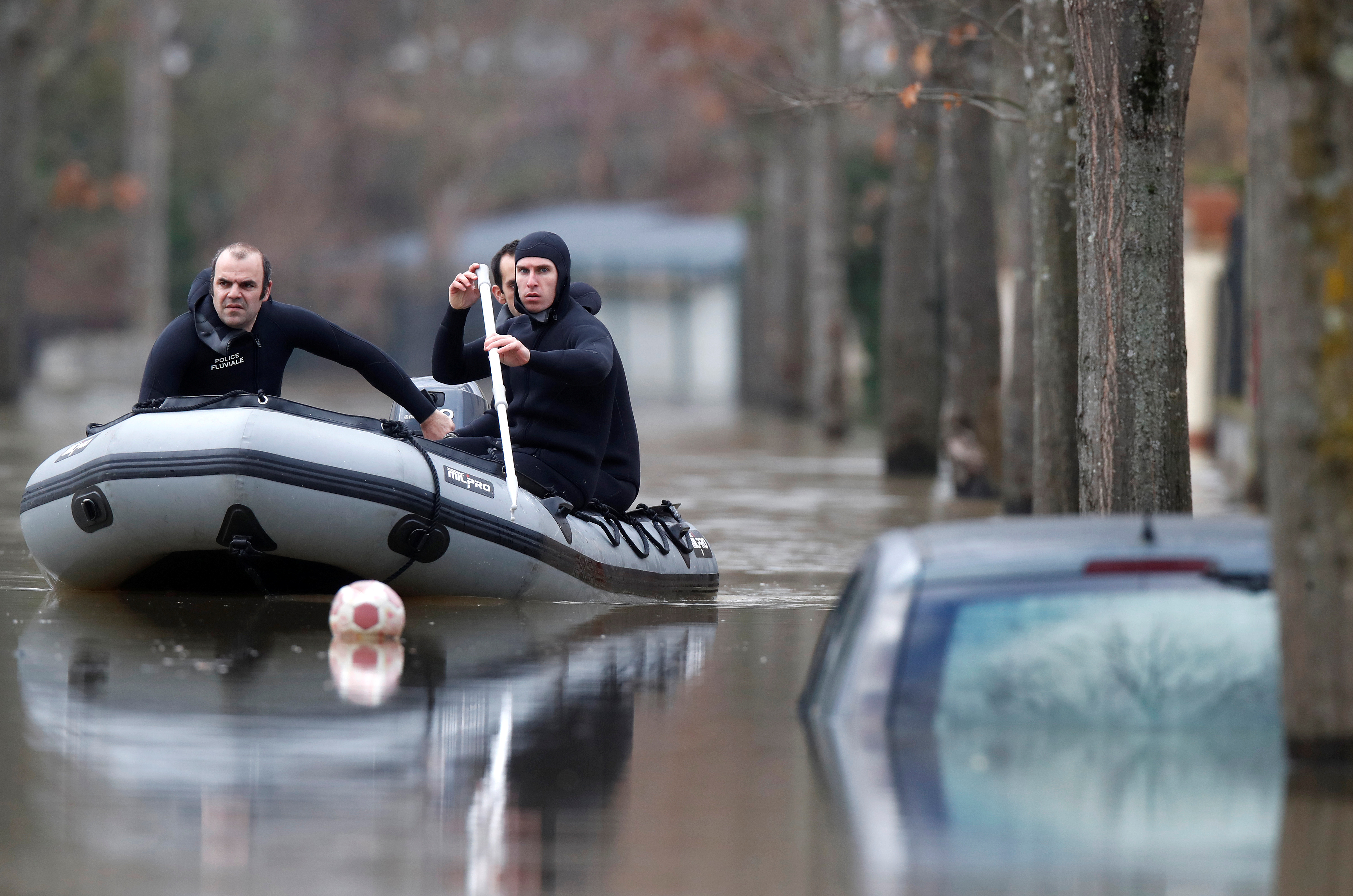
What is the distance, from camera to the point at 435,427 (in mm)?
11711

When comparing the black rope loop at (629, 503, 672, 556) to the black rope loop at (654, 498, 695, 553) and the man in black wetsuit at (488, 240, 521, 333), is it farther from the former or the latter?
the man in black wetsuit at (488, 240, 521, 333)

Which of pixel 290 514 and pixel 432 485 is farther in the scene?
pixel 432 485

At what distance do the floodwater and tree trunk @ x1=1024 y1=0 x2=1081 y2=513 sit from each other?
3168 mm

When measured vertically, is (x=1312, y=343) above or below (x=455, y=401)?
above

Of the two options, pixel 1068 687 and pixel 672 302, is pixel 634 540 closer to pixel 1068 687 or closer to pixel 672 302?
pixel 1068 687

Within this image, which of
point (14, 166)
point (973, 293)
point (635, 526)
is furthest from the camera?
point (14, 166)

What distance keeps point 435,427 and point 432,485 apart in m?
0.97

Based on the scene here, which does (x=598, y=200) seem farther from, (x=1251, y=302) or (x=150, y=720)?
(x=150, y=720)

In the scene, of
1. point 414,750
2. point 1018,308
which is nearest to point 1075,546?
point 414,750

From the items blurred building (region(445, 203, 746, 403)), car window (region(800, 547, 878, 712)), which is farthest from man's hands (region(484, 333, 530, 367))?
blurred building (region(445, 203, 746, 403))

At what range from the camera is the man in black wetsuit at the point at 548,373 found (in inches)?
437

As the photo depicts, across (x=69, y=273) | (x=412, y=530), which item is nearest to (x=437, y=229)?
(x=69, y=273)

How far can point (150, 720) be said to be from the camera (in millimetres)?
7598

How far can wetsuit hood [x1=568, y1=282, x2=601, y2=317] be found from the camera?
11.6 metres
